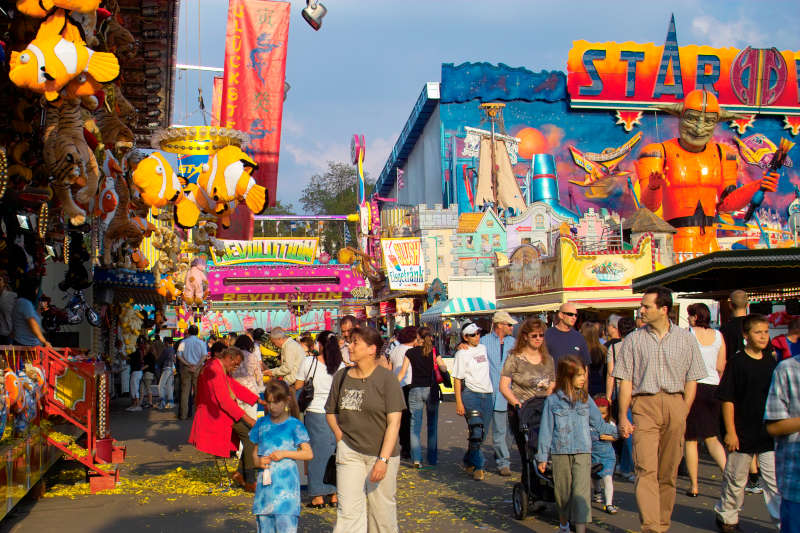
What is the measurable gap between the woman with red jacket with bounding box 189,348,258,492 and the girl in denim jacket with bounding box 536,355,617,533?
3302mm

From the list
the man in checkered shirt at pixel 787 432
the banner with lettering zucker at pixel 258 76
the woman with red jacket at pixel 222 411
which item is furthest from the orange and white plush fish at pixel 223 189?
the man in checkered shirt at pixel 787 432

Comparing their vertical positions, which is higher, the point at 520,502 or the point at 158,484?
the point at 520,502

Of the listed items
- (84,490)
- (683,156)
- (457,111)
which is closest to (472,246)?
(683,156)

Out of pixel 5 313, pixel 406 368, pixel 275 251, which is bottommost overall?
pixel 406 368

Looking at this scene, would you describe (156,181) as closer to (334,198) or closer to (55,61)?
(55,61)

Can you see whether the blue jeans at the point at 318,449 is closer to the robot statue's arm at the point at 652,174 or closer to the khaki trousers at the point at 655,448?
the khaki trousers at the point at 655,448

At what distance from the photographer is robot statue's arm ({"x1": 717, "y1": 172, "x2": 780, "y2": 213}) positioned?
2720 cm

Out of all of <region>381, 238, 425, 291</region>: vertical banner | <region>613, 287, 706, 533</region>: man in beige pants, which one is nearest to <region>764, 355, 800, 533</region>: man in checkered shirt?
<region>613, 287, 706, 533</region>: man in beige pants

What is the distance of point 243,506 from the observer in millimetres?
8438

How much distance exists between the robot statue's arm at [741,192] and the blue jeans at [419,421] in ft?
62.9

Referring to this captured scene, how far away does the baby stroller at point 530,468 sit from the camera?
7195 mm

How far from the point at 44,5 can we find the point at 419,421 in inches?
246

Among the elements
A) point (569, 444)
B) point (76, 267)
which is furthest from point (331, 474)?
point (76, 267)

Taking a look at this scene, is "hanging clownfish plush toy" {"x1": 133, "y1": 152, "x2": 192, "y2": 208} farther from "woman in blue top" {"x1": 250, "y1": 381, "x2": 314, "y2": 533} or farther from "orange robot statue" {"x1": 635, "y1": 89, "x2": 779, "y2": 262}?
"orange robot statue" {"x1": 635, "y1": 89, "x2": 779, "y2": 262}
